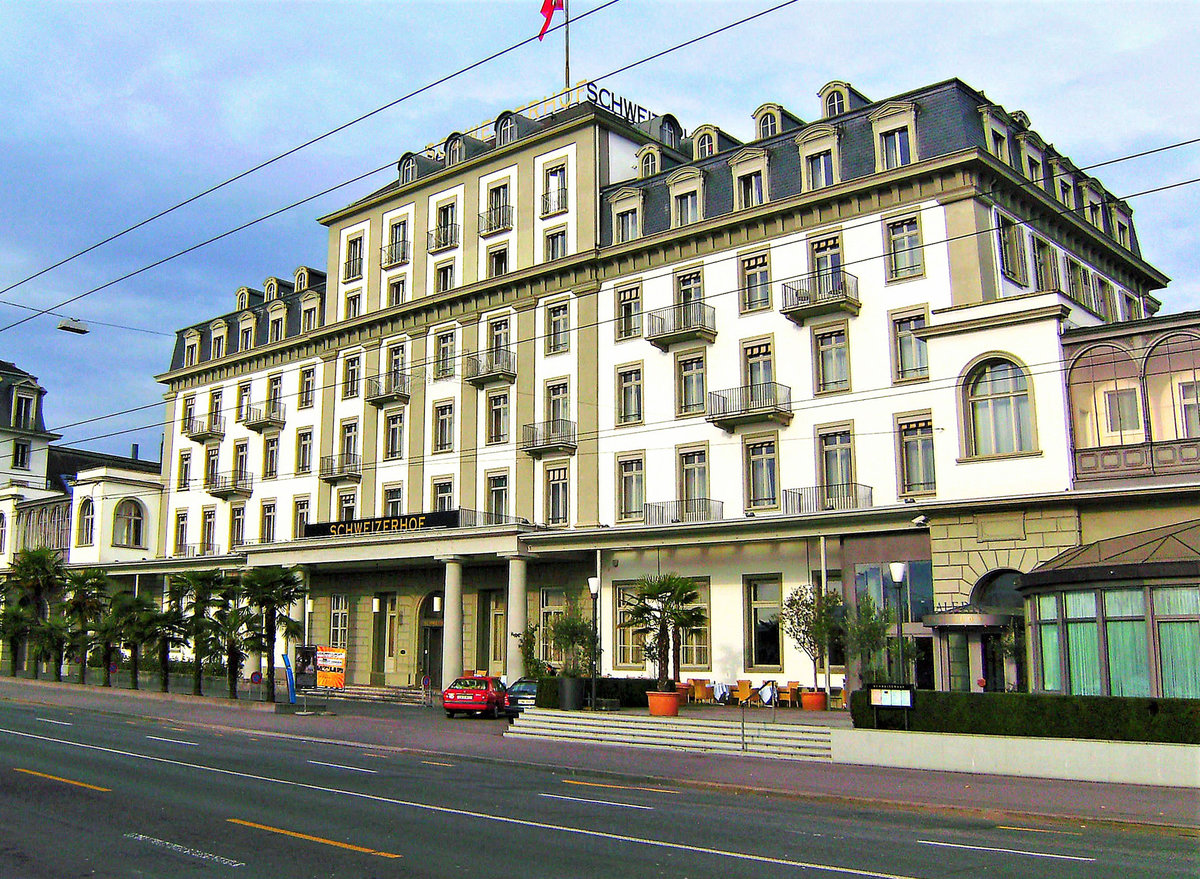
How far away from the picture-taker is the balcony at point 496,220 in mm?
45188

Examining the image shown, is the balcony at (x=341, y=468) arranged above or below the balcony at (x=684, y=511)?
above

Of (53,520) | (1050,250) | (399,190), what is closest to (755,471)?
(1050,250)

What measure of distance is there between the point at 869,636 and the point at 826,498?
609 centimetres

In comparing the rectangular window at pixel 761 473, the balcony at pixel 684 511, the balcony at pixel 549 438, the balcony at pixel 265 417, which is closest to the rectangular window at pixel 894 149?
the rectangular window at pixel 761 473

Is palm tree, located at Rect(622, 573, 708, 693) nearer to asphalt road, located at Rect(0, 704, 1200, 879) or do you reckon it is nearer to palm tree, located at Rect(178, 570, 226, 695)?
asphalt road, located at Rect(0, 704, 1200, 879)

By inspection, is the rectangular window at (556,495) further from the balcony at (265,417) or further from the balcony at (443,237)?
the balcony at (265,417)

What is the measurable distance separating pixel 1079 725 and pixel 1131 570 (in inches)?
132

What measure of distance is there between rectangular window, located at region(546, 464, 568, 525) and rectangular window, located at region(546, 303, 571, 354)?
16.0 ft

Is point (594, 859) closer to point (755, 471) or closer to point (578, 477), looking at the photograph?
point (755, 471)

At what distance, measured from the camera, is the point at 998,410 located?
2714cm

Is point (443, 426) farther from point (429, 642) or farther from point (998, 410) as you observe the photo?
point (998, 410)

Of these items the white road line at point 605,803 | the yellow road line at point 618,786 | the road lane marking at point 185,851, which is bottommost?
the yellow road line at point 618,786

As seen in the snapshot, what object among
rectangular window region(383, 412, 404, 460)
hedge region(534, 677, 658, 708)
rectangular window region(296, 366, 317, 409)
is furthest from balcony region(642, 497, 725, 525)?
rectangular window region(296, 366, 317, 409)

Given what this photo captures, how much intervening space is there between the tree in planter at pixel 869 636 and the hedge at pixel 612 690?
621cm
